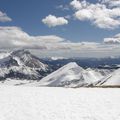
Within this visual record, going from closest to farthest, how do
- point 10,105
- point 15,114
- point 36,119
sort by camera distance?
point 36,119, point 15,114, point 10,105

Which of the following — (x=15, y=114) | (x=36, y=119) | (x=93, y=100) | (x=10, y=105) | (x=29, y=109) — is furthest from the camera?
(x=93, y=100)

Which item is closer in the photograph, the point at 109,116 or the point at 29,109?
the point at 109,116

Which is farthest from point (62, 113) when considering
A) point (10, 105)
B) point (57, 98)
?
point (57, 98)

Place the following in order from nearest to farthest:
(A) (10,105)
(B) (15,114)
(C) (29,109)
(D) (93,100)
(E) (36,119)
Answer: (E) (36,119)
(B) (15,114)
(C) (29,109)
(A) (10,105)
(D) (93,100)

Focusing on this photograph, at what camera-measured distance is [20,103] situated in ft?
86.3

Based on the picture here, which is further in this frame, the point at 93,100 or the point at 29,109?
→ the point at 93,100

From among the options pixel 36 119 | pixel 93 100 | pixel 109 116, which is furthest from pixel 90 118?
pixel 93 100

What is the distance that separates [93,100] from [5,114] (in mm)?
9546

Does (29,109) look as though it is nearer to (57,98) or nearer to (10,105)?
(10,105)

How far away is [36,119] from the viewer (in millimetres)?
20156

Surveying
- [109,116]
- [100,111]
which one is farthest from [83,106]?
[109,116]

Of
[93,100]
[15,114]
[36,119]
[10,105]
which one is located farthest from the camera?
[93,100]

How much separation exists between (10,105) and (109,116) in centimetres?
887

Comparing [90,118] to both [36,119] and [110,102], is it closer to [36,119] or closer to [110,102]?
[36,119]
